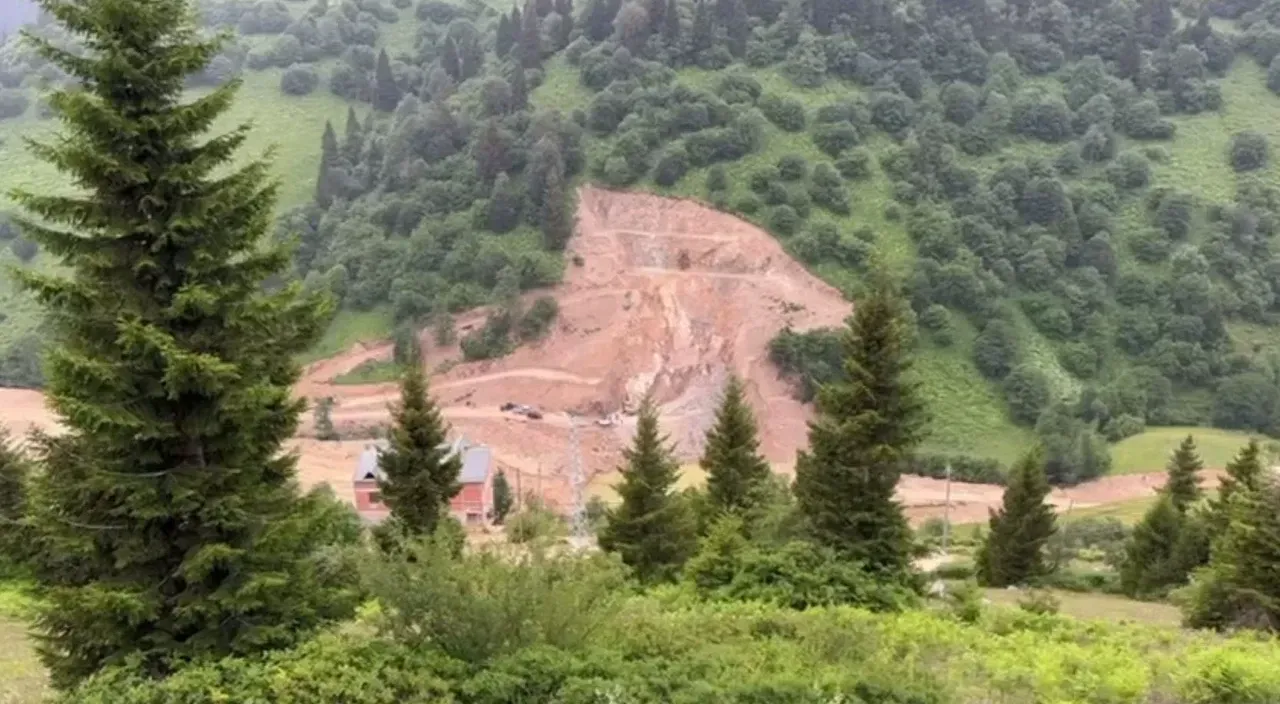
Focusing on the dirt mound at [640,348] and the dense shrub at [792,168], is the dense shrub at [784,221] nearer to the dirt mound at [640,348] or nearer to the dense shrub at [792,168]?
the dirt mound at [640,348]

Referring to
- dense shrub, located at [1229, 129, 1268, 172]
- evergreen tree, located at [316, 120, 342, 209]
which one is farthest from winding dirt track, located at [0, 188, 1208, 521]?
dense shrub, located at [1229, 129, 1268, 172]

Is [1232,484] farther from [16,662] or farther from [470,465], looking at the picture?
[470,465]

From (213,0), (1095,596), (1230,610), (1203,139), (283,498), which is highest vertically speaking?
(213,0)

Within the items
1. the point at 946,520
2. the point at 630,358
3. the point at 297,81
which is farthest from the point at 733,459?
the point at 297,81

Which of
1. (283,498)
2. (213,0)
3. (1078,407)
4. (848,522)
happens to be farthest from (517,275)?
(213,0)

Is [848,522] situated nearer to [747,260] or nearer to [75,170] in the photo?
[75,170]
